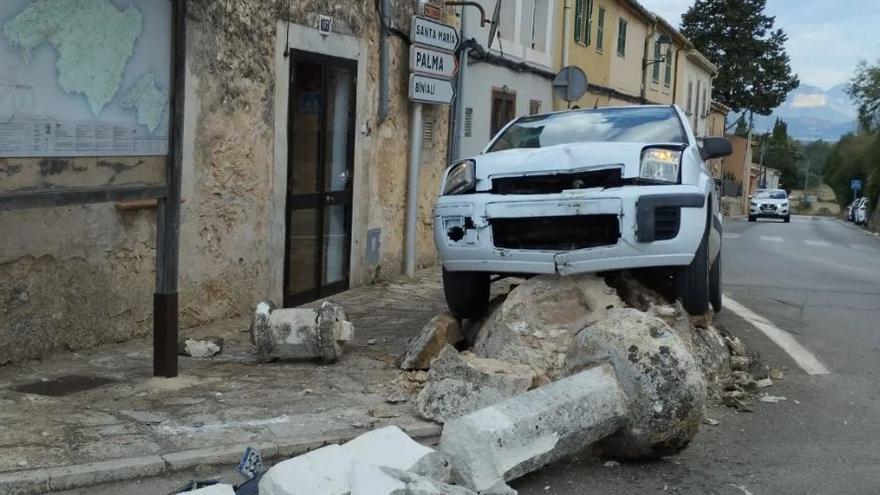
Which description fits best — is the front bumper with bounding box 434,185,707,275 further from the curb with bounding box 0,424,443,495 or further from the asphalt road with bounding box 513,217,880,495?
the curb with bounding box 0,424,443,495

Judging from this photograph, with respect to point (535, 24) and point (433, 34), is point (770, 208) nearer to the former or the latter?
point (535, 24)

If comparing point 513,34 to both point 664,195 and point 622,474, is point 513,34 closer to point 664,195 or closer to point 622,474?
point 664,195

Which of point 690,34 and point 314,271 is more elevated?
point 690,34

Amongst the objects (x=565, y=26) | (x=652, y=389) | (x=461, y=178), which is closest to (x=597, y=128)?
(x=461, y=178)

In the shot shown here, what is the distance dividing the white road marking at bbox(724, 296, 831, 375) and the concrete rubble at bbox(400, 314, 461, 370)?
2.84m

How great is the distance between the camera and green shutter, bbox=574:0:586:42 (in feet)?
63.6

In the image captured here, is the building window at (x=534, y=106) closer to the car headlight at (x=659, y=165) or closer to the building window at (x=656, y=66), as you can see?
the car headlight at (x=659, y=165)

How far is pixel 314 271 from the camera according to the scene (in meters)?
9.09

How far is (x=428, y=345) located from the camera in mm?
6137

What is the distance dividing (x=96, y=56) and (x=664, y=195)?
3.48m

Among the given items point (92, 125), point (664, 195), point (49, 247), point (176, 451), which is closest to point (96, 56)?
point (92, 125)

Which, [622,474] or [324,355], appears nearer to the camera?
[622,474]

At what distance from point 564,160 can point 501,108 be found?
370 inches

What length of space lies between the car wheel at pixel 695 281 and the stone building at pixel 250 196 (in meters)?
3.46
